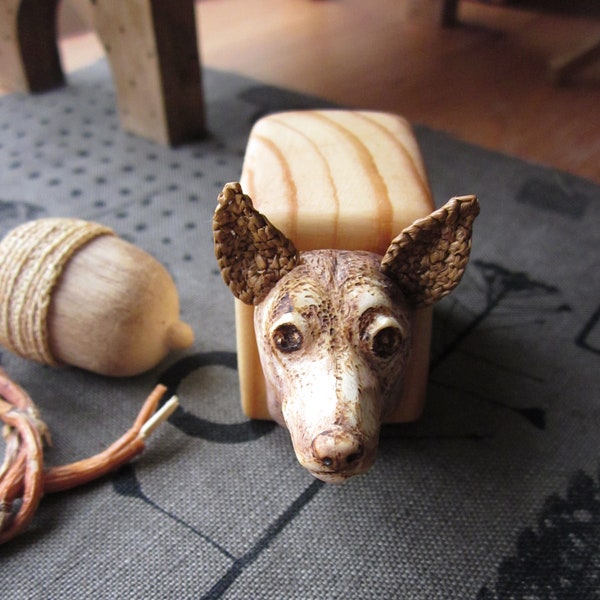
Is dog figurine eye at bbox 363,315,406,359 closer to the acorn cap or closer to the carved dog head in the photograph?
the carved dog head

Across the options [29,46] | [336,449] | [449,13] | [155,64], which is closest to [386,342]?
[336,449]

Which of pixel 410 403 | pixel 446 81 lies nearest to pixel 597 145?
pixel 446 81

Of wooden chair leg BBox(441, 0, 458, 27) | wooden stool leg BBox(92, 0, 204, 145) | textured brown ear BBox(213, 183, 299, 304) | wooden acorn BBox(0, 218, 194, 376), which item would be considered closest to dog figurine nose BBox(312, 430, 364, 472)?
textured brown ear BBox(213, 183, 299, 304)

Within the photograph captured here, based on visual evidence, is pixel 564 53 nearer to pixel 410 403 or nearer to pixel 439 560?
pixel 410 403

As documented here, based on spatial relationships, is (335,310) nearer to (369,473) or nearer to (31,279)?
(369,473)

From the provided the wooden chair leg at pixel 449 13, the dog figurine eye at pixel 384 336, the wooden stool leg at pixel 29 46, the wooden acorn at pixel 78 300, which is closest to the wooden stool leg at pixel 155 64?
the wooden stool leg at pixel 29 46

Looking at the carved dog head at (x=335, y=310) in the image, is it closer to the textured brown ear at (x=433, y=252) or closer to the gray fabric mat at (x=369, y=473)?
the textured brown ear at (x=433, y=252)
